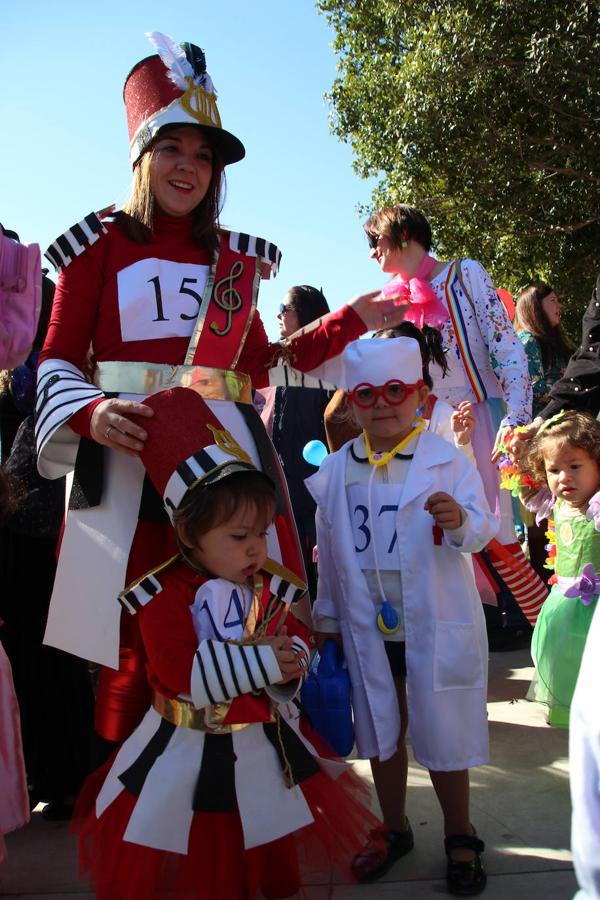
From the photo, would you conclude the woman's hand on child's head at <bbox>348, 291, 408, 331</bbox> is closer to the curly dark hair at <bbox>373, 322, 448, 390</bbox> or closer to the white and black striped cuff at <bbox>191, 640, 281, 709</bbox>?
the curly dark hair at <bbox>373, 322, 448, 390</bbox>

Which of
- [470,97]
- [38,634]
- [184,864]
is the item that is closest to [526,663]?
[38,634]

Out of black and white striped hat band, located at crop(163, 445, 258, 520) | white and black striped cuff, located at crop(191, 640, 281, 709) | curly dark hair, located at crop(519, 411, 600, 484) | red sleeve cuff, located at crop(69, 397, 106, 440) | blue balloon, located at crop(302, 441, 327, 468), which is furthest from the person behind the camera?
blue balloon, located at crop(302, 441, 327, 468)

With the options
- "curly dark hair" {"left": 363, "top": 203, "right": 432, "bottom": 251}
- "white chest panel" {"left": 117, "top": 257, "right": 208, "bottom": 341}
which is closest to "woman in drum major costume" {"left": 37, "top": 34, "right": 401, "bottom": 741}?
→ "white chest panel" {"left": 117, "top": 257, "right": 208, "bottom": 341}

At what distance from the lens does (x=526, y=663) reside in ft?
16.1

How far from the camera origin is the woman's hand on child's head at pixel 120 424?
2.33m

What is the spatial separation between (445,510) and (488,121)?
37.5ft

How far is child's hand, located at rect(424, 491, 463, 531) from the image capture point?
2520mm

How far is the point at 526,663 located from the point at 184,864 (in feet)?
9.94

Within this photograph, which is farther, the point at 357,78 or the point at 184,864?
the point at 357,78

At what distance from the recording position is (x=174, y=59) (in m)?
2.68

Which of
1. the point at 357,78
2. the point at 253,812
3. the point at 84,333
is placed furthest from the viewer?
the point at 357,78

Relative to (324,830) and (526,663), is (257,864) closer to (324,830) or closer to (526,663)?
(324,830)

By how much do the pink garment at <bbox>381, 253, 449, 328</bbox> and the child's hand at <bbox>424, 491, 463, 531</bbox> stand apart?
1.87 meters

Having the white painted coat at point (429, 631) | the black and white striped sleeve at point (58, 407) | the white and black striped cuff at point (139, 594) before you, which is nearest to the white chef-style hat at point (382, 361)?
the white painted coat at point (429, 631)
